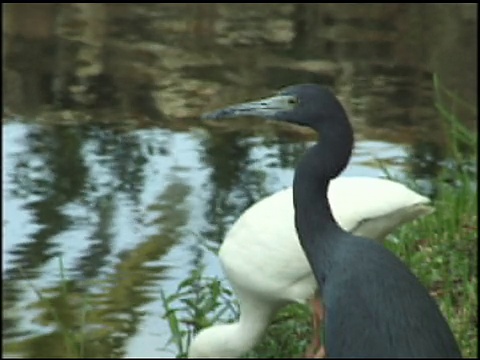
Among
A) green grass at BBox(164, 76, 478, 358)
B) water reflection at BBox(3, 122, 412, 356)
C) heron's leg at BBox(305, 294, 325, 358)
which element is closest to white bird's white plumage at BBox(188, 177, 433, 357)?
heron's leg at BBox(305, 294, 325, 358)

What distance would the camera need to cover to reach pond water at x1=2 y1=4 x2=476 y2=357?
639cm

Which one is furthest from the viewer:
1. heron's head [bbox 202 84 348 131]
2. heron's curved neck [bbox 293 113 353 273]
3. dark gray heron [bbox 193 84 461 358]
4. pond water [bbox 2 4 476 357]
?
pond water [bbox 2 4 476 357]

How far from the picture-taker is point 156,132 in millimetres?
8883

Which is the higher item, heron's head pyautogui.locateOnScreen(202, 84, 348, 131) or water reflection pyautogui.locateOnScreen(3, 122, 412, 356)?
heron's head pyautogui.locateOnScreen(202, 84, 348, 131)

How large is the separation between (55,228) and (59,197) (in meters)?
0.48

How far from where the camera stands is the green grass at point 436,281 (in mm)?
5250

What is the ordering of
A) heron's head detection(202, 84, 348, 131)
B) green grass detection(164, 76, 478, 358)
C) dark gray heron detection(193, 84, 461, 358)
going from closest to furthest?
dark gray heron detection(193, 84, 461, 358), heron's head detection(202, 84, 348, 131), green grass detection(164, 76, 478, 358)

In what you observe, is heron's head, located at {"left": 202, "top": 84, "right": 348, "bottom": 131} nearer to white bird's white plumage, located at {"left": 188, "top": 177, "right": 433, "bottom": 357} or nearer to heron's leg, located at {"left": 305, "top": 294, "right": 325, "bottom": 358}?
white bird's white plumage, located at {"left": 188, "top": 177, "right": 433, "bottom": 357}

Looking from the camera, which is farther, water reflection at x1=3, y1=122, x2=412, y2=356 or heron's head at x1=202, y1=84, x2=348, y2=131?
water reflection at x1=3, y1=122, x2=412, y2=356

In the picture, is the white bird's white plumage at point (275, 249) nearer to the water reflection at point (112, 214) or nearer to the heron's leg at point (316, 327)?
the heron's leg at point (316, 327)

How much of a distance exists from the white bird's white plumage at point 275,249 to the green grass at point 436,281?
0.68ft

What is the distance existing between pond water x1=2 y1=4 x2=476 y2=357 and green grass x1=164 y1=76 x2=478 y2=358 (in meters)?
0.25

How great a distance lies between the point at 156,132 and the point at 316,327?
3883 millimetres

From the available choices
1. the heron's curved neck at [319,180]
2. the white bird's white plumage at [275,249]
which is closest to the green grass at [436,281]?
the white bird's white plumage at [275,249]
